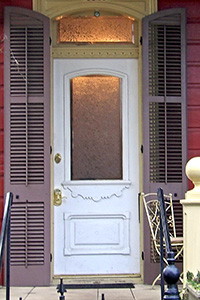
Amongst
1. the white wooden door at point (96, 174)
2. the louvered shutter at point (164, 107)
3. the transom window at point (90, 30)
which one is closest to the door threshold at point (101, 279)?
the white wooden door at point (96, 174)

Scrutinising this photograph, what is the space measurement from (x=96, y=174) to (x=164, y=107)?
3.11 ft

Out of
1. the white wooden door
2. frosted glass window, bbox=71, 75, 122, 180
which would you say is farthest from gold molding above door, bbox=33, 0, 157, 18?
frosted glass window, bbox=71, 75, 122, 180

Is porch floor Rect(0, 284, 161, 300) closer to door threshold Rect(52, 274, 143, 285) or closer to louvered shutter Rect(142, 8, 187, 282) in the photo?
door threshold Rect(52, 274, 143, 285)

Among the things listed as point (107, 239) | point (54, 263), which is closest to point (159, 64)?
point (107, 239)

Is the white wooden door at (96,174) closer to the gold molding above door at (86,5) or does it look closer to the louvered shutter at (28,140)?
the louvered shutter at (28,140)

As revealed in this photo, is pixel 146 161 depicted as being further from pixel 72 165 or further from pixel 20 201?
pixel 20 201

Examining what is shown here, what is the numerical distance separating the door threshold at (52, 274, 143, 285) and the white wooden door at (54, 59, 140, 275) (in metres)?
0.05

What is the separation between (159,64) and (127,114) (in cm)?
60

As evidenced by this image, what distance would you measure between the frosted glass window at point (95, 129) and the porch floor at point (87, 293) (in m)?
1.13

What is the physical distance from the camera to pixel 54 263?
6047 mm

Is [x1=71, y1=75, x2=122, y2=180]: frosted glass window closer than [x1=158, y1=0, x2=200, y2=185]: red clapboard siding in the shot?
No

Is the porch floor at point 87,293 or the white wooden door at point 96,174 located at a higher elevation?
the white wooden door at point 96,174

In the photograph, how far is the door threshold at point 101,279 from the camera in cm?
596

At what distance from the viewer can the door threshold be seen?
5961 mm
